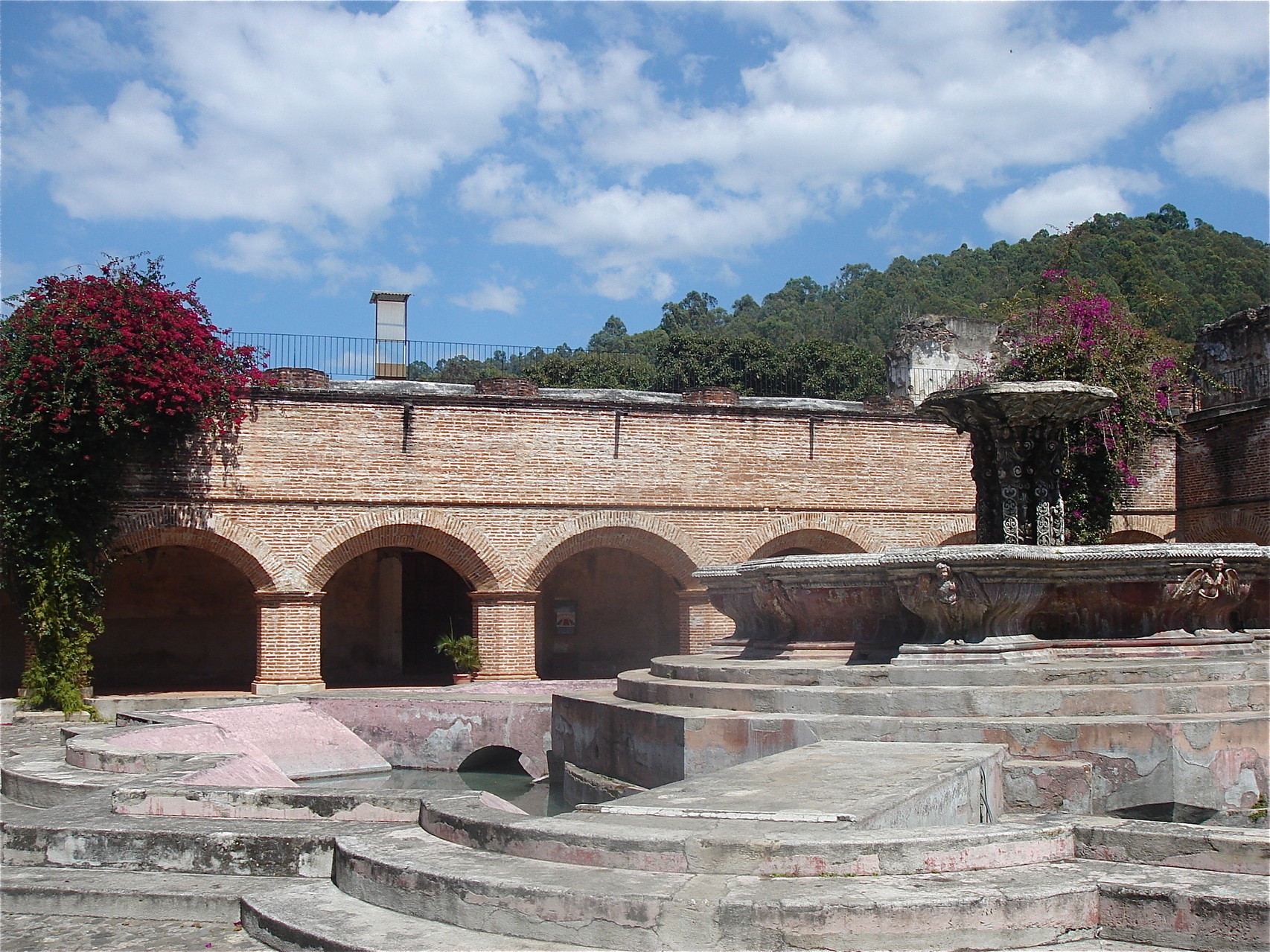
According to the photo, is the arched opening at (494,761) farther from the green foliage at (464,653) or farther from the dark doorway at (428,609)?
the dark doorway at (428,609)

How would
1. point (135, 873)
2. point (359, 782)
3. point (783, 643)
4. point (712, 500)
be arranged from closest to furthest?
point (135, 873) → point (783, 643) → point (359, 782) → point (712, 500)

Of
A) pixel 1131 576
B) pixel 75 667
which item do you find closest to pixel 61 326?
pixel 75 667

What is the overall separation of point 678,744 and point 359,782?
15.8 feet

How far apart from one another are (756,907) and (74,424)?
13066mm

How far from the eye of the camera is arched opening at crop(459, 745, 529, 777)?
1251cm

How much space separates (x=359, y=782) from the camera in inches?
447

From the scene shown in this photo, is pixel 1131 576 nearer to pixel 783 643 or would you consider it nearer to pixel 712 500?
pixel 783 643

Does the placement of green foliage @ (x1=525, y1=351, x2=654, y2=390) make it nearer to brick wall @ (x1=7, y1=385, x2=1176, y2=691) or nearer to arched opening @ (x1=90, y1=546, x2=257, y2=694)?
arched opening @ (x1=90, y1=546, x2=257, y2=694)

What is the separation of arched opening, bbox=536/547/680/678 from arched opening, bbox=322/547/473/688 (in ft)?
5.04

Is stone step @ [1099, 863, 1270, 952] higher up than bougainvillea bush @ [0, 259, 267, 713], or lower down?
lower down

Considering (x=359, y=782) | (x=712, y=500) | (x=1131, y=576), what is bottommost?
(x=359, y=782)

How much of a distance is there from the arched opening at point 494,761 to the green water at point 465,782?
87mm

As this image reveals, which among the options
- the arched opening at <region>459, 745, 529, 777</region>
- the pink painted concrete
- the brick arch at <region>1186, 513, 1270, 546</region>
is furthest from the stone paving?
the brick arch at <region>1186, 513, 1270, 546</region>

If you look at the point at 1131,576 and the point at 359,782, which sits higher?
the point at 1131,576
